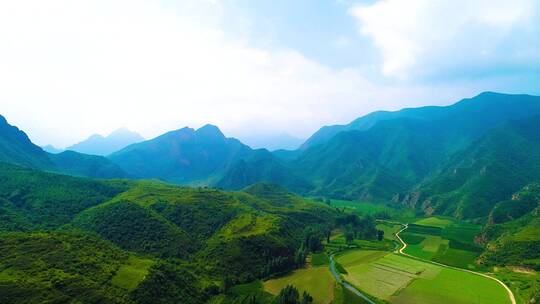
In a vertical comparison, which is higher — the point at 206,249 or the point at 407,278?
the point at 206,249

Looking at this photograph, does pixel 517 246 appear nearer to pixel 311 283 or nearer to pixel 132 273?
pixel 311 283

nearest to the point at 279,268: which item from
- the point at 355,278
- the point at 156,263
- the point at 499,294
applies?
the point at 355,278

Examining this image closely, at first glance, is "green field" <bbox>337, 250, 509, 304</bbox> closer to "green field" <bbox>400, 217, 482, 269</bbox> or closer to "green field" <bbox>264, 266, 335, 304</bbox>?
"green field" <bbox>264, 266, 335, 304</bbox>

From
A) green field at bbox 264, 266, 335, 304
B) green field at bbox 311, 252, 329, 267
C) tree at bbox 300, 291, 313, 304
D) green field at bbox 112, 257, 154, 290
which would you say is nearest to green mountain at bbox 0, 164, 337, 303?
green field at bbox 112, 257, 154, 290

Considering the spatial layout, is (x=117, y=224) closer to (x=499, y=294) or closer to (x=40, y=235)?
(x=40, y=235)

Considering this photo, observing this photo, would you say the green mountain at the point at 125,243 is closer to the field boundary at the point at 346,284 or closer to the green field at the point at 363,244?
the field boundary at the point at 346,284

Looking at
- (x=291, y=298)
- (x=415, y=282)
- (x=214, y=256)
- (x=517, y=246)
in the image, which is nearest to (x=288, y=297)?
(x=291, y=298)
